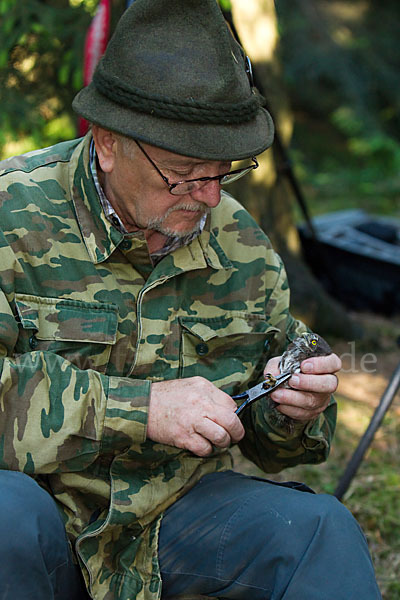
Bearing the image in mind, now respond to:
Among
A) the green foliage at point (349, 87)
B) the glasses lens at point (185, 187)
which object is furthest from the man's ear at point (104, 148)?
the green foliage at point (349, 87)

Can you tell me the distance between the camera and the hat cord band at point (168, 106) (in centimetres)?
196

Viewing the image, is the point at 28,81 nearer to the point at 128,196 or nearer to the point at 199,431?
the point at 128,196

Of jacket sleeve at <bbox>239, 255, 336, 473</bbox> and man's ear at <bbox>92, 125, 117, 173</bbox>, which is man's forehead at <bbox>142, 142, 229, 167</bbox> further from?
jacket sleeve at <bbox>239, 255, 336, 473</bbox>

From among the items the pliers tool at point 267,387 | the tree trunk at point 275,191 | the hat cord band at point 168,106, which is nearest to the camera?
the hat cord band at point 168,106

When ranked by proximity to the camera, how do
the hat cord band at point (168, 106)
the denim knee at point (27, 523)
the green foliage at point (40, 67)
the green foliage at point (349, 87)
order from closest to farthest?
1. the denim knee at point (27, 523)
2. the hat cord band at point (168, 106)
3. the green foliage at point (40, 67)
4. the green foliage at point (349, 87)

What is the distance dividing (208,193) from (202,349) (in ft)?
1.68

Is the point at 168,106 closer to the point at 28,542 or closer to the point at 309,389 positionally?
the point at 309,389

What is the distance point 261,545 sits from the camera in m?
1.97

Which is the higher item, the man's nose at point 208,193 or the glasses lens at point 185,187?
the glasses lens at point 185,187

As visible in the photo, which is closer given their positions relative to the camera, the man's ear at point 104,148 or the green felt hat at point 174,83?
the green felt hat at point 174,83

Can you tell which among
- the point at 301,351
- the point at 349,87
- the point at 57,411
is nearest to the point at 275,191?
the point at 301,351

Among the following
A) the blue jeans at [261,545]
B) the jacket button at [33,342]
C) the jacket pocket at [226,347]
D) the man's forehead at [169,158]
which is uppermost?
the man's forehead at [169,158]

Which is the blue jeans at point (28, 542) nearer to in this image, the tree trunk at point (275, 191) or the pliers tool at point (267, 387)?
the pliers tool at point (267, 387)

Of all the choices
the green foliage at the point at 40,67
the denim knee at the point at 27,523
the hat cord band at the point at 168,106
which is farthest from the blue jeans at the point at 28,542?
the green foliage at the point at 40,67
